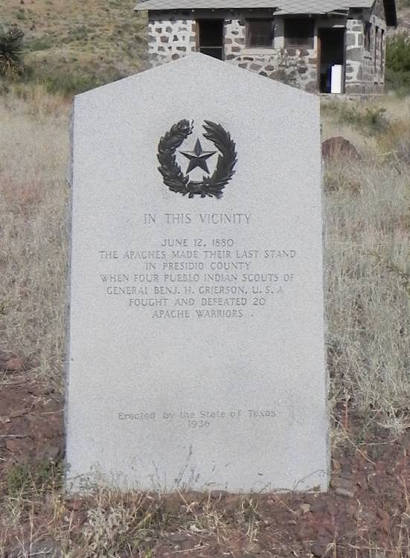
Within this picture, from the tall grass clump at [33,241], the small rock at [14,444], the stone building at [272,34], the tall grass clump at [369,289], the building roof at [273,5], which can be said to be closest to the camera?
the small rock at [14,444]

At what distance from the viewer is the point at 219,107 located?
3.47m

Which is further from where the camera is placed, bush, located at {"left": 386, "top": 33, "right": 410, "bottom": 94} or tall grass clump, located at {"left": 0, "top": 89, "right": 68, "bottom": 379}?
bush, located at {"left": 386, "top": 33, "right": 410, "bottom": 94}

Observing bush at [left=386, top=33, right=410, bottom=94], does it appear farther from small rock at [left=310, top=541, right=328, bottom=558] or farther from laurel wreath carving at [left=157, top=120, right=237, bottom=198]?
small rock at [left=310, top=541, right=328, bottom=558]

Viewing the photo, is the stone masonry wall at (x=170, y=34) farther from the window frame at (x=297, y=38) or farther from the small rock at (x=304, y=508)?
the small rock at (x=304, y=508)

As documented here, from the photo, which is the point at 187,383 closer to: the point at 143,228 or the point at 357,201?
the point at 143,228

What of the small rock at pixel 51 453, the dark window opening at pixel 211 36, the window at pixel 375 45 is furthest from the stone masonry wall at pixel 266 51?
the small rock at pixel 51 453

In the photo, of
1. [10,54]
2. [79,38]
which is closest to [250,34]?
[10,54]

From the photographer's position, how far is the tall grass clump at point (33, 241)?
4973 millimetres

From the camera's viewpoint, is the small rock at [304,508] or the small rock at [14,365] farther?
the small rock at [14,365]

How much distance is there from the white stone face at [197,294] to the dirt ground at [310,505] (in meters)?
0.14

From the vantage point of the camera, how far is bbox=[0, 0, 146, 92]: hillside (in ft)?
79.3

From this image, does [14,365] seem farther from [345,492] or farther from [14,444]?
[345,492]

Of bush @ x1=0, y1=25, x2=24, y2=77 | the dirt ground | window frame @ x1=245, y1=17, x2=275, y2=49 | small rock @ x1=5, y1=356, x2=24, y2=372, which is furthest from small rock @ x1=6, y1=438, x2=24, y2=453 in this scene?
window frame @ x1=245, y1=17, x2=275, y2=49

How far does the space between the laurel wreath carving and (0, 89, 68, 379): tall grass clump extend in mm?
1552
